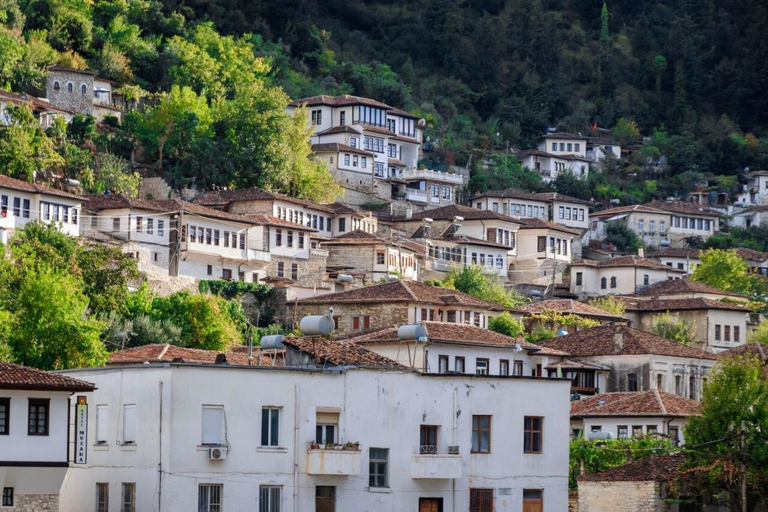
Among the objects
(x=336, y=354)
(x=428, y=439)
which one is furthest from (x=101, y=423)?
(x=428, y=439)

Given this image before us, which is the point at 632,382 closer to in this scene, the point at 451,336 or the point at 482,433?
the point at 451,336

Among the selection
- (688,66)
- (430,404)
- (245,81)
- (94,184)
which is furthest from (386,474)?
(688,66)

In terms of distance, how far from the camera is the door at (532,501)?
49.1 meters

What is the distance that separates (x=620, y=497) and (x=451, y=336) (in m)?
14.1

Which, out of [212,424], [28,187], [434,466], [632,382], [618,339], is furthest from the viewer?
[28,187]

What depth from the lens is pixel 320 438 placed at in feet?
152

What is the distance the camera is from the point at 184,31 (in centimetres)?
12575

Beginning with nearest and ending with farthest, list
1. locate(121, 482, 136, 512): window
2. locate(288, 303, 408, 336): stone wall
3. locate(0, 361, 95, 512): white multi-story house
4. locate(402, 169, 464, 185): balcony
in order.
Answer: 1. locate(0, 361, 95, 512): white multi-story house
2. locate(121, 482, 136, 512): window
3. locate(288, 303, 408, 336): stone wall
4. locate(402, 169, 464, 185): balcony

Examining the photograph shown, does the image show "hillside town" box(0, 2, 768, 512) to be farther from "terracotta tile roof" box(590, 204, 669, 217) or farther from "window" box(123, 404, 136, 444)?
"terracotta tile roof" box(590, 204, 669, 217)

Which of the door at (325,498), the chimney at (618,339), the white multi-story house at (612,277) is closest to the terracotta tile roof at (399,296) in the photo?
the chimney at (618,339)

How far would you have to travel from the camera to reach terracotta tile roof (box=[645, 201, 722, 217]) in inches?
5113

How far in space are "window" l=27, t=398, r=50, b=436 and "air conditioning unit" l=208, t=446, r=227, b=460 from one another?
3.95m

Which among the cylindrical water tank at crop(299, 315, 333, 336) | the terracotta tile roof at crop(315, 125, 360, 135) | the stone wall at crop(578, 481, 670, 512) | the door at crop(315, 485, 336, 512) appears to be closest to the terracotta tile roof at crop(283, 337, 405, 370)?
the cylindrical water tank at crop(299, 315, 333, 336)

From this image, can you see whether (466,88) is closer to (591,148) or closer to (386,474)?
(591,148)
